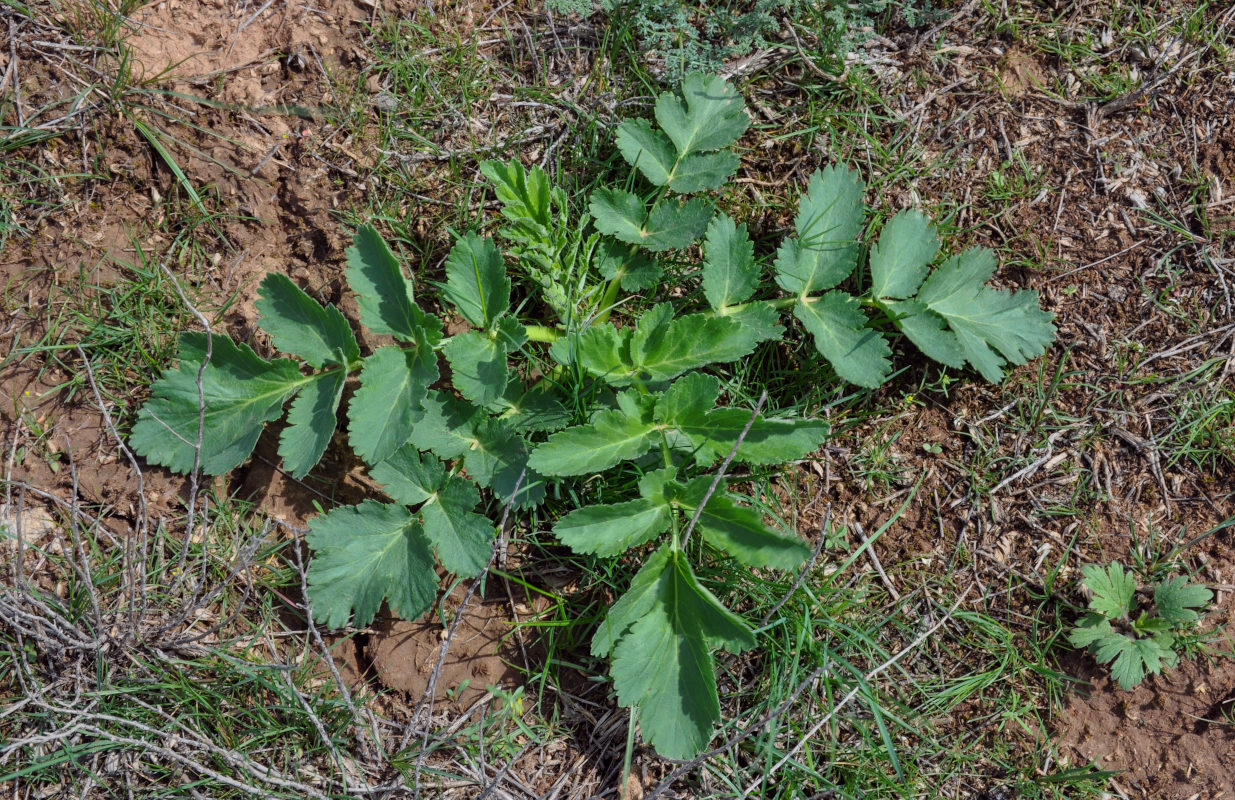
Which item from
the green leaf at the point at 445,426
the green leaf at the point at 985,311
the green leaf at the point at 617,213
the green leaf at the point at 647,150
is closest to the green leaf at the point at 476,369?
the green leaf at the point at 445,426

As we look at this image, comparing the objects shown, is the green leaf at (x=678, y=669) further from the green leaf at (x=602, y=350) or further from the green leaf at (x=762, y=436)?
the green leaf at (x=602, y=350)

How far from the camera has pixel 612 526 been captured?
235 cm

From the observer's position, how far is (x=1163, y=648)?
2740mm

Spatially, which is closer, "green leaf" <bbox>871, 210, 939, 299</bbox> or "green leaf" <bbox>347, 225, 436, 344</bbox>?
"green leaf" <bbox>347, 225, 436, 344</bbox>

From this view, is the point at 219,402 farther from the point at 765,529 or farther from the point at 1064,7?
the point at 1064,7

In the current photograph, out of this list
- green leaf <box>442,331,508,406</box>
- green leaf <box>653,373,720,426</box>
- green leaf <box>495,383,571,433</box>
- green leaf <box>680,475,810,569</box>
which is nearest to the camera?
green leaf <box>680,475,810,569</box>

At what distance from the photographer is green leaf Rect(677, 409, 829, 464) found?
233 centimetres

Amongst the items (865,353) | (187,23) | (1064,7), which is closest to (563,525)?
(865,353)

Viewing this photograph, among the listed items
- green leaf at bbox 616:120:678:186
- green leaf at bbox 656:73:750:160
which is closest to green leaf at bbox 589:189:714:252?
green leaf at bbox 616:120:678:186

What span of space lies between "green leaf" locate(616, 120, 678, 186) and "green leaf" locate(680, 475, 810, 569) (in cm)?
103

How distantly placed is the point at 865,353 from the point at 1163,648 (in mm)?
1347

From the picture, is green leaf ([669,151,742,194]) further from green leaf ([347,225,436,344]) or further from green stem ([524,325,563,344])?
green leaf ([347,225,436,344])

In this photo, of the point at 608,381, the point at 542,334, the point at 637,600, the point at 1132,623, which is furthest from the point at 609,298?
the point at 1132,623

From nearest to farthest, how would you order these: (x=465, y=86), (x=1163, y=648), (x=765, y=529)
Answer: (x=765, y=529), (x=1163, y=648), (x=465, y=86)
